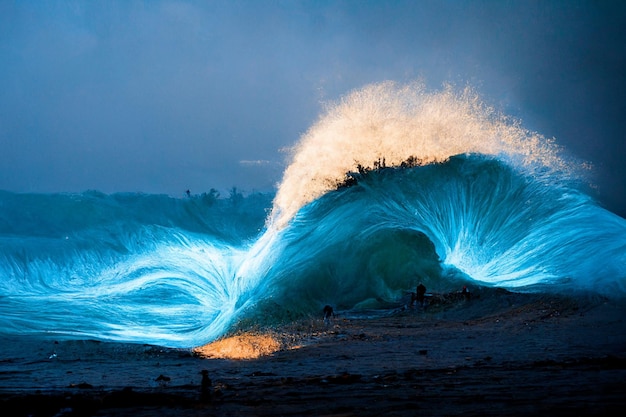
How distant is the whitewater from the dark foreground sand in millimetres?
1631

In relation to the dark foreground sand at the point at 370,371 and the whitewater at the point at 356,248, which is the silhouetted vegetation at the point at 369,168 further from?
the dark foreground sand at the point at 370,371

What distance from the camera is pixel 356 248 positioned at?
13359mm

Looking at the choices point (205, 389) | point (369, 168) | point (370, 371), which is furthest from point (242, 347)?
point (369, 168)

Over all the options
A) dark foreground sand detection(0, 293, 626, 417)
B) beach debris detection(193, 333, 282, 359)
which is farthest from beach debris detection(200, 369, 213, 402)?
beach debris detection(193, 333, 282, 359)

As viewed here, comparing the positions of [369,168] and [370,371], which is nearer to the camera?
[370,371]

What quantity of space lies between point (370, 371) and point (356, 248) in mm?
7428

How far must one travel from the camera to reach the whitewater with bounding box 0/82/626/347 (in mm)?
11586

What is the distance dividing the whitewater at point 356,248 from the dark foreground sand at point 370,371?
1.63 metres

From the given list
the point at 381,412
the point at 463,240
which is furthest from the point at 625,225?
the point at 381,412

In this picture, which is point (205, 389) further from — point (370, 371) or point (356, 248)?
point (356, 248)

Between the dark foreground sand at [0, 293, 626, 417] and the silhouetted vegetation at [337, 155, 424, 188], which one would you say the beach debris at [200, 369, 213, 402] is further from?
the silhouetted vegetation at [337, 155, 424, 188]

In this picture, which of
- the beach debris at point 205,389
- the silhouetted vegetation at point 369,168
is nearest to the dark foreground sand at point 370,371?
the beach debris at point 205,389

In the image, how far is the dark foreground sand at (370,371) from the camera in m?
4.35

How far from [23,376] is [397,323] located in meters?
6.01
